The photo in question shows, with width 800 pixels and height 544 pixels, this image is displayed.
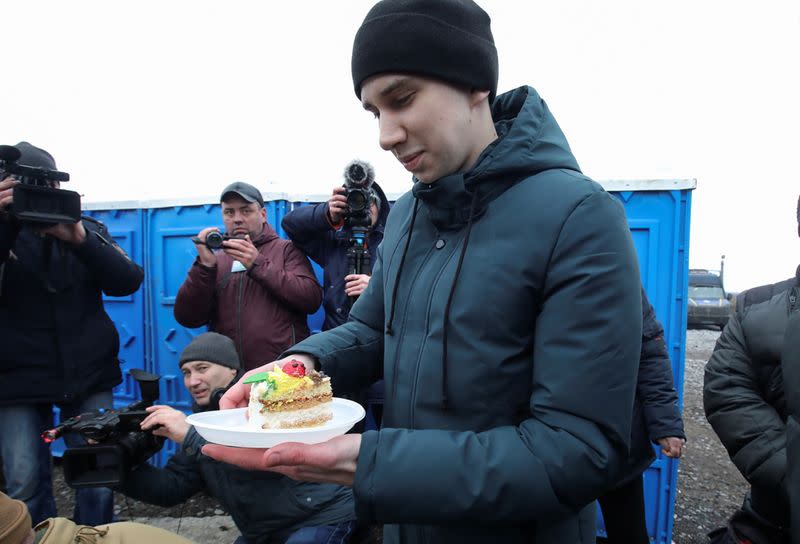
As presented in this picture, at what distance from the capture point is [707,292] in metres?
18.1

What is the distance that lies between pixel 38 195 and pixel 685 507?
5566mm

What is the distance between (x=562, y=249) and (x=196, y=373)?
2.76 m

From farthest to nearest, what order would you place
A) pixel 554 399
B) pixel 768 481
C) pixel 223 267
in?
1. pixel 223 267
2. pixel 768 481
3. pixel 554 399

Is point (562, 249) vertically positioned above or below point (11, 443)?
above

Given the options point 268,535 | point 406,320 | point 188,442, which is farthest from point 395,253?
point 268,535

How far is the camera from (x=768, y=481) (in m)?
2.11

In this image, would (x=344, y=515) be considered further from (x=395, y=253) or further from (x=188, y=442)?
(x=395, y=253)

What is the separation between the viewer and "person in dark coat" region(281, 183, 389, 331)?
329 centimetres

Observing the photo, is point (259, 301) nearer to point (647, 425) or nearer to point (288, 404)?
point (288, 404)

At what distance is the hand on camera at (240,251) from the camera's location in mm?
3268

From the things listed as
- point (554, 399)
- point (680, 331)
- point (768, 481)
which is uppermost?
point (554, 399)

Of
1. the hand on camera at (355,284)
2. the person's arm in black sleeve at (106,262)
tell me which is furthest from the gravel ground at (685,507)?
the hand on camera at (355,284)

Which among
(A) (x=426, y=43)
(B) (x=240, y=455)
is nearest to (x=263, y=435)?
(B) (x=240, y=455)

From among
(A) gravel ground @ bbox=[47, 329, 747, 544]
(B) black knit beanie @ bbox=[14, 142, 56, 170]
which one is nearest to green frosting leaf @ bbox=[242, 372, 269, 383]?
(A) gravel ground @ bbox=[47, 329, 747, 544]
